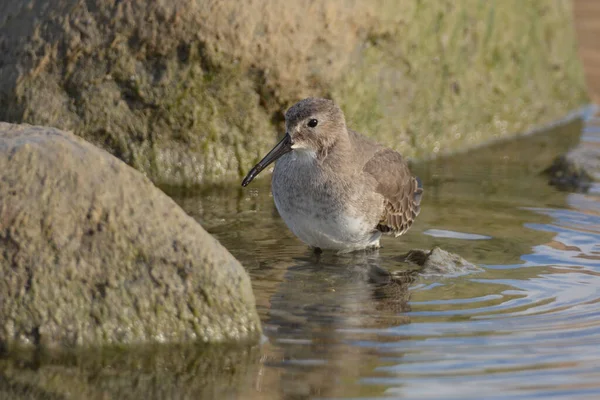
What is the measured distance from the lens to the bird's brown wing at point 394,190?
826 cm

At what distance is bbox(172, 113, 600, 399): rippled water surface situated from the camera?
5.66 metres

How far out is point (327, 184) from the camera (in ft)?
25.9

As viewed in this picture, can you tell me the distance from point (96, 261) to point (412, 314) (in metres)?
2.09

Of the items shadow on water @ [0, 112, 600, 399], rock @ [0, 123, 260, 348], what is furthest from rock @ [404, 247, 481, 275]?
rock @ [0, 123, 260, 348]

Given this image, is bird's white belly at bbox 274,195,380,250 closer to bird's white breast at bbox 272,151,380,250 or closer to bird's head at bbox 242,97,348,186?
bird's white breast at bbox 272,151,380,250

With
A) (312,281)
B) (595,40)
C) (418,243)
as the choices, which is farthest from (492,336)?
(595,40)

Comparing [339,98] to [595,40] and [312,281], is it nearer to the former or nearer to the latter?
[312,281]

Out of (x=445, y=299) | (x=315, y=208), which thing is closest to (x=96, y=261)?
(x=315, y=208)

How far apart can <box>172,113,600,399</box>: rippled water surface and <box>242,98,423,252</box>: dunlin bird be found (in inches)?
11.5

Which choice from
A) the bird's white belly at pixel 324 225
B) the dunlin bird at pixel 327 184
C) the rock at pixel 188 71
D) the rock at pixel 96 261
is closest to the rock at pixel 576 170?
the rock at pixel 188 71

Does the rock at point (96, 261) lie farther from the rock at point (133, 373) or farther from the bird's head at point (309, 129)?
the bird's head at point (309, 129)

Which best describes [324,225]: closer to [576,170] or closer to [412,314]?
[412,314]

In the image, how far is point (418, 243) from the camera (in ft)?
28.6

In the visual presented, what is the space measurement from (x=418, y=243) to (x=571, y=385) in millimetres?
3193
